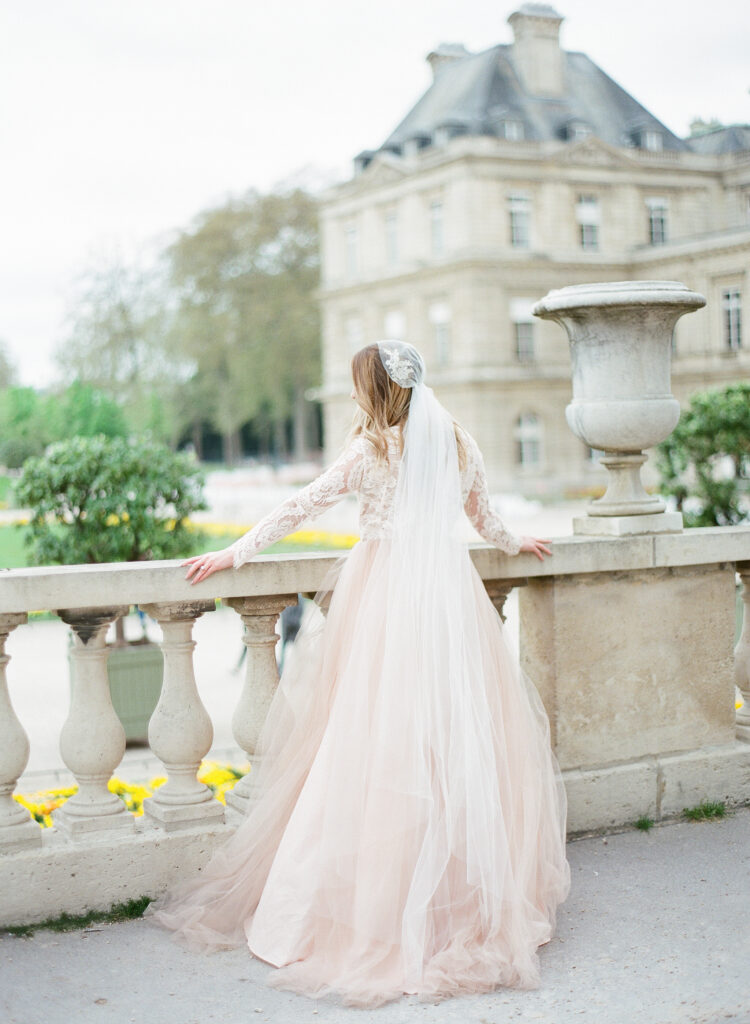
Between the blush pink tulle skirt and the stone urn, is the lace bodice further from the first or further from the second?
the stone urn

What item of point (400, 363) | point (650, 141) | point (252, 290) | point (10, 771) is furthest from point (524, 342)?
point (10, 771)

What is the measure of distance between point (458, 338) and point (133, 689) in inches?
1432

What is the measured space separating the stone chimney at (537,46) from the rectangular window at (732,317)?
10847 millimetres

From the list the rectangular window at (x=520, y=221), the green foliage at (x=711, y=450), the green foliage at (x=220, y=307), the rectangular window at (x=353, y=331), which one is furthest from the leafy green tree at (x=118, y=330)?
the green foliage at (x=711, y=450)

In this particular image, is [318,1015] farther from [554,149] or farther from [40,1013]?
[554,149]

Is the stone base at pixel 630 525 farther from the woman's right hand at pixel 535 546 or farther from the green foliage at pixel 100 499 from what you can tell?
the green foliage at pixel 100 499

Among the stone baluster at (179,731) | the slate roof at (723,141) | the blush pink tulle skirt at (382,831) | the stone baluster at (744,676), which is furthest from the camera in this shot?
the slate roof at (723,141)

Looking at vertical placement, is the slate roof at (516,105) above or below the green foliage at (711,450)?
above

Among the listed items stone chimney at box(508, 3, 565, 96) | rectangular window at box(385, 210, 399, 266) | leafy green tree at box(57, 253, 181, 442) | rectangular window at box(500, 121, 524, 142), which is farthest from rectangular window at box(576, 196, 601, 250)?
leafy green tree at box(57, 253, 181, 442)

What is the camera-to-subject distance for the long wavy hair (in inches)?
130

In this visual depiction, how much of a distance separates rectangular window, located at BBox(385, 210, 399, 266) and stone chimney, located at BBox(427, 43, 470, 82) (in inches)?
257

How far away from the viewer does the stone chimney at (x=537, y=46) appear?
144ft

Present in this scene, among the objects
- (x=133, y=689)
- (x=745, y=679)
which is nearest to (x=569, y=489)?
(x=133, y=689)

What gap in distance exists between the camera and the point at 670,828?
154 inches
